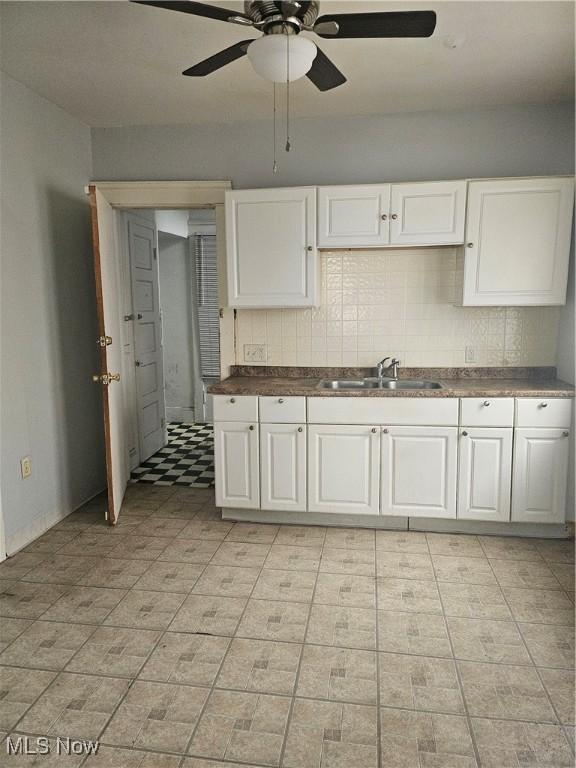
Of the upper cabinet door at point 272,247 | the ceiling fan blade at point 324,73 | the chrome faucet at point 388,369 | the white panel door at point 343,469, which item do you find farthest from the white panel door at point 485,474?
the ceiling fan blade at point 324,73

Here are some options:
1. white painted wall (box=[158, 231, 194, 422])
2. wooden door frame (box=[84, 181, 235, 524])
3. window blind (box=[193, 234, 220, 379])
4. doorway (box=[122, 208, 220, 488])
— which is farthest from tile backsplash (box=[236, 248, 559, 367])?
white painted wall (box=[158, 231, 194, 422])

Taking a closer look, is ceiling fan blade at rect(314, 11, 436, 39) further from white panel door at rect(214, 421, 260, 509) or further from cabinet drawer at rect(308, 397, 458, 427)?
white panel door at rect(214, 421, 260, 509)

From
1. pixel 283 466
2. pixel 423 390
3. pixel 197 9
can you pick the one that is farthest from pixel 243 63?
pixel 283 466

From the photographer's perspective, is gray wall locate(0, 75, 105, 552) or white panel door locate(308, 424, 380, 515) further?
white panel door locate(308, 424, 380, 515)

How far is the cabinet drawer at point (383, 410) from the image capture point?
3.12m

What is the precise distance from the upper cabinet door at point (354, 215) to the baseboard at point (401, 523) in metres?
1.73

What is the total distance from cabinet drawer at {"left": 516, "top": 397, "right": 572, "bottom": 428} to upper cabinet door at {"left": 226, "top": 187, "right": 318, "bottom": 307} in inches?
55.1

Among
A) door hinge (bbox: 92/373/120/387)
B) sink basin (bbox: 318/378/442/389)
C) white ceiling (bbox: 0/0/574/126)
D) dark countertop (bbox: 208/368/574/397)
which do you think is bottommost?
sink basin (bbox: 318/378/442/389)

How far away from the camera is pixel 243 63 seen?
2762mm

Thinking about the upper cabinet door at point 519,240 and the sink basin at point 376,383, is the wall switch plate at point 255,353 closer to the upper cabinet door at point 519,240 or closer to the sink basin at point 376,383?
the sink basin at point 376,383

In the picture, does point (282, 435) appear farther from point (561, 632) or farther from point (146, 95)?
point (146, 95)

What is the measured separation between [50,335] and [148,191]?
1.24 meters

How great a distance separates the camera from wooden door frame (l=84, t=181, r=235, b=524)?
146 inches

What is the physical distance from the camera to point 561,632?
7.50ft
